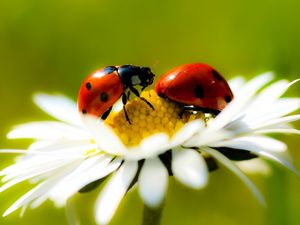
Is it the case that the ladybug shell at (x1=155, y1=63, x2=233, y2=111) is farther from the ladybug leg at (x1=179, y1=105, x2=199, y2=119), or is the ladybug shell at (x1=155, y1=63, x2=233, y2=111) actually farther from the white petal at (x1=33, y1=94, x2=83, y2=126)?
the white petal at (x1=33, y1=94, x2=83, y2=126)

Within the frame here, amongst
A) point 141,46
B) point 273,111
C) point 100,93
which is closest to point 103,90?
point 100,93

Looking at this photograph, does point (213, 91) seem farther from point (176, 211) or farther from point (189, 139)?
point (176, 211)

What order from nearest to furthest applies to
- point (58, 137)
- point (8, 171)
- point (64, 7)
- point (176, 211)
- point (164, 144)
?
point (164, 144)
point (8, 171)
point (58, 137)
point (176, 211)
point (64, 7)

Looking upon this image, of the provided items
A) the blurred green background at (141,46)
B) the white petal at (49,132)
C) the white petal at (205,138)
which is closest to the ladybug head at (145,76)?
the white petal at (49,132)

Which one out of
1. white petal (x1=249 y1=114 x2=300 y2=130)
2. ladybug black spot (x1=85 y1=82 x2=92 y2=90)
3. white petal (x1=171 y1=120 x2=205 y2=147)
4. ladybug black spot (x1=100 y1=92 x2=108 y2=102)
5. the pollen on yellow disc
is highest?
ladybug black spot (x1=85 y1=82 x2=92 y2=90)

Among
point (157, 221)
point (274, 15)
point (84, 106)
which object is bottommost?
point (274, 15)

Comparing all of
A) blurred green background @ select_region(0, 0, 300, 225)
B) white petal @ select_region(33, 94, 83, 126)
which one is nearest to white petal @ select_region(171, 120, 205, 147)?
white petal @ select_region(33, 94, 83, 126)

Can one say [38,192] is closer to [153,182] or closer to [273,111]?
[153,182]

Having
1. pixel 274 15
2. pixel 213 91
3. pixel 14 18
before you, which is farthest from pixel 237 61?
pixel 213 91
